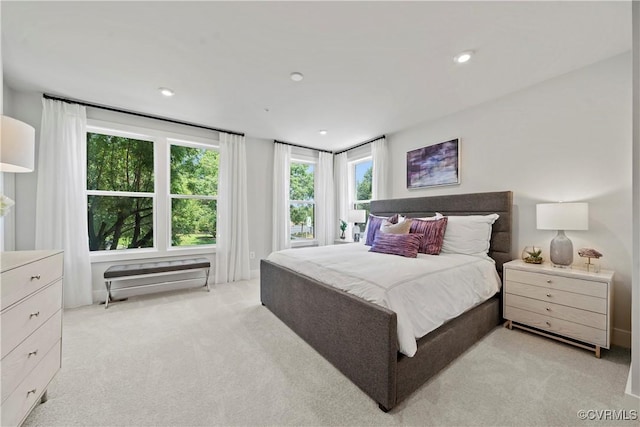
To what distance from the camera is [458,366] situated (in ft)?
5.81

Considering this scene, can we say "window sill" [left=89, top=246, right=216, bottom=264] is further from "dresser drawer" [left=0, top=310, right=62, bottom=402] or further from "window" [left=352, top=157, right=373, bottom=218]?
"window" [left=352, top=157, right=373, bottom=218]

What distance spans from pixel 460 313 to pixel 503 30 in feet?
7.13

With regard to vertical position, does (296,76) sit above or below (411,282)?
above

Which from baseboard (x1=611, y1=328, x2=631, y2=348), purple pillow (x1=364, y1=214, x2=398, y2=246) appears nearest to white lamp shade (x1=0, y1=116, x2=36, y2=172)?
purple pillow (x1=364, y1=214, x2=398, y2=246)

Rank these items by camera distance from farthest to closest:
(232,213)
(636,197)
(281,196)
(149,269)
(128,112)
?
(281,196), (232,213), (128,112), (149,269), (636,197)

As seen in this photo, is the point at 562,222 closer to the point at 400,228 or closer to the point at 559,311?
the point at 559,311

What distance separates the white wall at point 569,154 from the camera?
6.66 feet

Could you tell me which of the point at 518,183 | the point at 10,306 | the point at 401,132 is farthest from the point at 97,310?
the point at 518,183

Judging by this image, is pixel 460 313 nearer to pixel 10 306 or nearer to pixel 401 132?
pixel 10 306

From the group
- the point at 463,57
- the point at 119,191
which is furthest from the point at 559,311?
the point at 119,191

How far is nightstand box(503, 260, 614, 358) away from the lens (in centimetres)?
183

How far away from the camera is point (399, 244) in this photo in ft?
8.38

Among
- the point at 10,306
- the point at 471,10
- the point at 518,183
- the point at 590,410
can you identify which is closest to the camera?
the point at 10,306

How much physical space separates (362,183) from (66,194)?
4437mm
